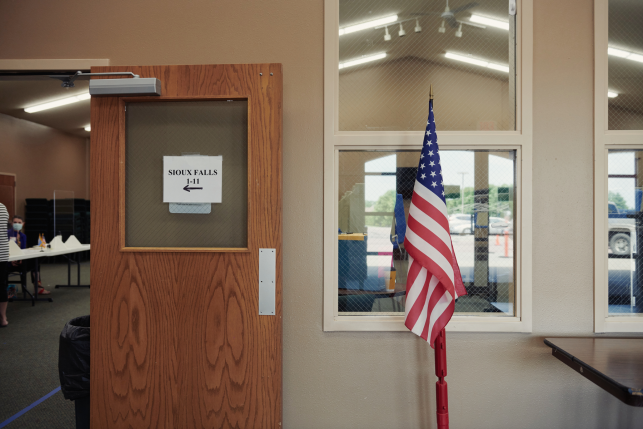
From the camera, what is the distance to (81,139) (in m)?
11.2

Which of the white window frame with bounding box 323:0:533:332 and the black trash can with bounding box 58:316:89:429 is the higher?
the white window frame with bounding box 323:0:533:332

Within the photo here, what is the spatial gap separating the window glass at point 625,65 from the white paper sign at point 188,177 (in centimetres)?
222

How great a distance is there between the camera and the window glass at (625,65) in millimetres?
2086

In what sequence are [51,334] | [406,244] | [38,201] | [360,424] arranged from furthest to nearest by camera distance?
[38,201], [51,334], [360,424], [406,244]

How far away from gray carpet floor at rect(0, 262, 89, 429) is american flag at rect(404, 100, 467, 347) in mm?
2317

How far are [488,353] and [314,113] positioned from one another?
1641mm

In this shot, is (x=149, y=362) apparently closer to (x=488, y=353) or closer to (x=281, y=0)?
(x=488, y=353)

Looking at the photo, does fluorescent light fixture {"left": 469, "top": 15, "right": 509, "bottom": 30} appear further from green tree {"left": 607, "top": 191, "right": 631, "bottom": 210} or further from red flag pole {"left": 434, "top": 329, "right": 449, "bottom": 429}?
red flag pole {"left": 434, "top": 329, "right": 449, "bottom": 429}

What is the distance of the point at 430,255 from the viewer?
1818 mm

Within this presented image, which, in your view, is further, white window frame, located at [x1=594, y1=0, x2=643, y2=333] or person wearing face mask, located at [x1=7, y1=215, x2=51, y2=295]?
person wearing face mask, located at [x1=7, y1=215, x2=51, y2=295]

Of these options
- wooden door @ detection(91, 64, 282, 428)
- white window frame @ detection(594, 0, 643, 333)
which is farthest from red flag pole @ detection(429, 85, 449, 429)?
white window frame @ detection(594, 0, 643, 333)

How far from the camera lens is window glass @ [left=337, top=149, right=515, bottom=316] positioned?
2.09 m

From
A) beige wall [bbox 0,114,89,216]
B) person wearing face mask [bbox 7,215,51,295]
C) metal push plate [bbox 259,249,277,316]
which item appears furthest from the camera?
beige wall [bbox 0,114,89,216]

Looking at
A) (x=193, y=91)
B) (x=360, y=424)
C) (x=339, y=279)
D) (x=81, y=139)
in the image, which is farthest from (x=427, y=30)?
(x=81, y=139)
